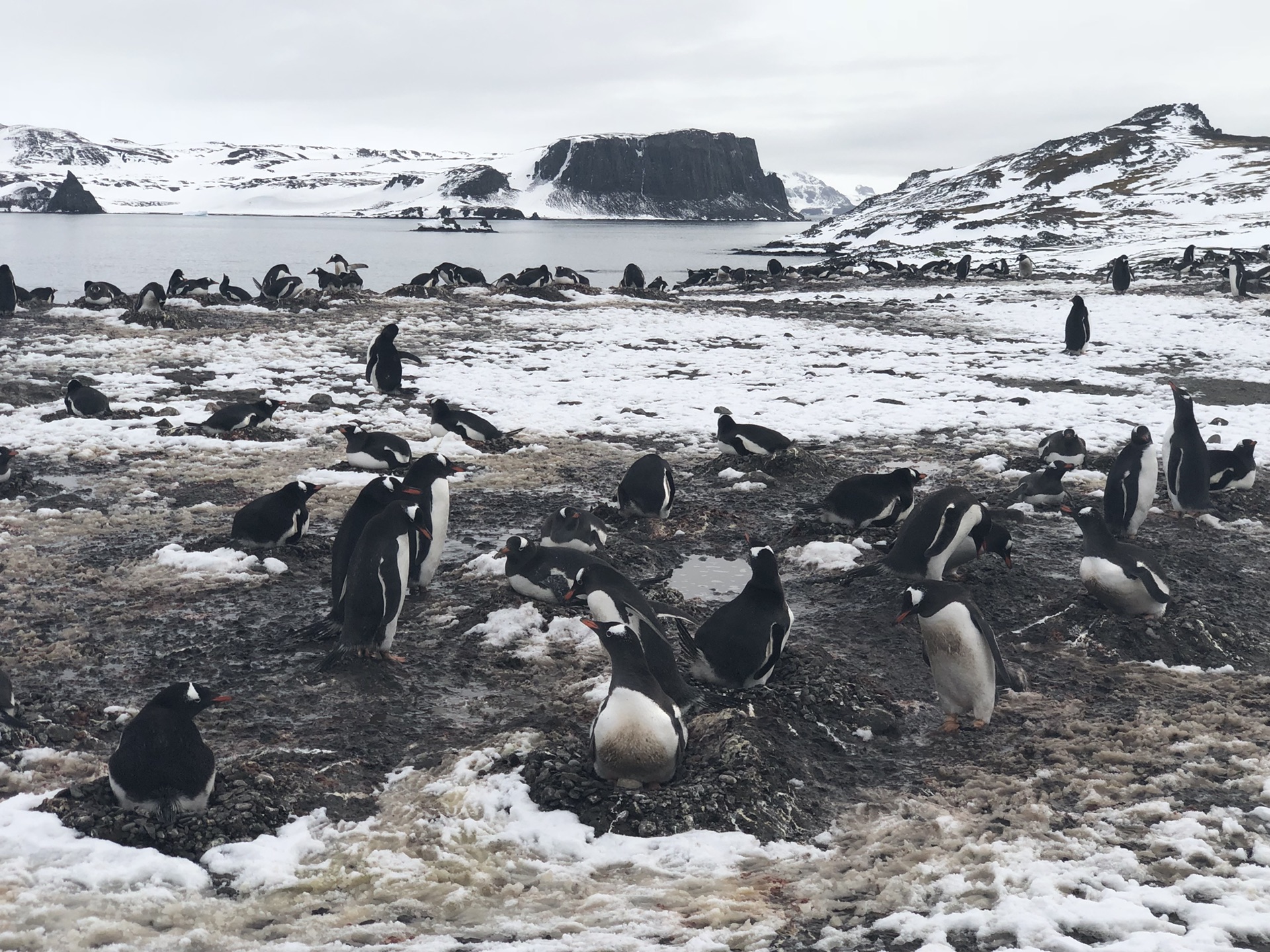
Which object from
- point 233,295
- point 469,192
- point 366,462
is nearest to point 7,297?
point 233,295

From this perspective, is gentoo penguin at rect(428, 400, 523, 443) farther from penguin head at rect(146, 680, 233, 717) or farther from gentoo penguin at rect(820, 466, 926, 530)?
penguin head at rect(146, 680, 233, 717)

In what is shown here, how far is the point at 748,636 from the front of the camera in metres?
4.85

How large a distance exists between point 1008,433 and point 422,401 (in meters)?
7.06

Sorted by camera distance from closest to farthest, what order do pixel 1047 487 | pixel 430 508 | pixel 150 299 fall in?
pixel 430 508 → pixel 1047 487 → pixel 150 299

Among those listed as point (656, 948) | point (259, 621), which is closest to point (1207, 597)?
point (656, 948)

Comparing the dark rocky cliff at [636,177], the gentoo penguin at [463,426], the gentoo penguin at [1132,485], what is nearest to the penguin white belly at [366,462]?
the gentoo penguin at [463,426]

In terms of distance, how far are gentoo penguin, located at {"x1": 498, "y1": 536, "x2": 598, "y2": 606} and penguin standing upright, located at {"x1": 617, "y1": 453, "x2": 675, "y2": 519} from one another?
1.49 meters

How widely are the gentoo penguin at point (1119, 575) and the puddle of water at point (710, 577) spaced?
2.22 metres

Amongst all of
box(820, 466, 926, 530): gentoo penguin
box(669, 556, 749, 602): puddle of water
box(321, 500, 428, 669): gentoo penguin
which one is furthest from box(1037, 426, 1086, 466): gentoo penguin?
box(321, 500, 428, 669): gentoo penguin

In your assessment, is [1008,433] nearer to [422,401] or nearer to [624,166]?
[422,401]

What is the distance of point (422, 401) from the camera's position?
1215 cm

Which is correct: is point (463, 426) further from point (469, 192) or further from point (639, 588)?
point (469, 192)

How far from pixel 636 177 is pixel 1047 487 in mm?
190082

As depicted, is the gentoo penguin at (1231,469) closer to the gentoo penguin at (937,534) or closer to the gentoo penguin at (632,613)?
the gentoo penguin at (937,534)
